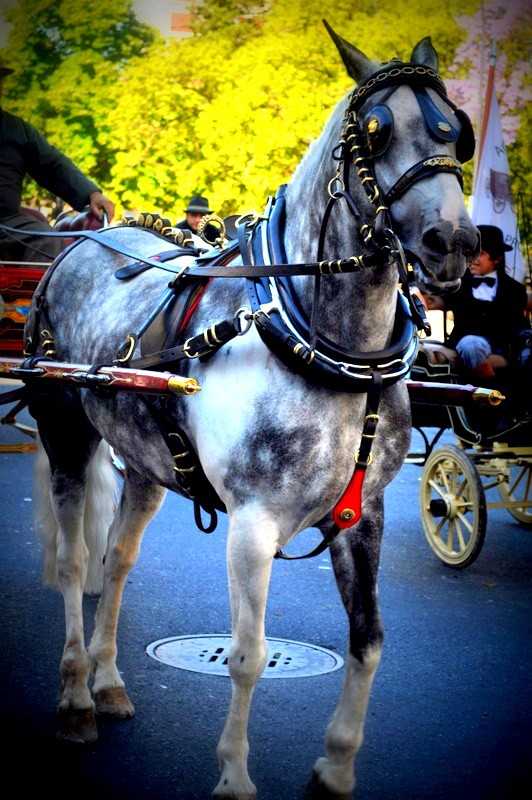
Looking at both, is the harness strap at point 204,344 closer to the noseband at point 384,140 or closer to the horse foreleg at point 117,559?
the noseband at point 384,140

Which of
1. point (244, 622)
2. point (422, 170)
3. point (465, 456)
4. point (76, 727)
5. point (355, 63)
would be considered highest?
point (355, 63)

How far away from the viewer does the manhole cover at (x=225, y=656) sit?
5.20m

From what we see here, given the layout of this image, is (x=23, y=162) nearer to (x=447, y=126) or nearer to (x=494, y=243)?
(x=494, y=243)

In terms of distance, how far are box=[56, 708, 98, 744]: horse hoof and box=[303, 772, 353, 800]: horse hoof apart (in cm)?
95

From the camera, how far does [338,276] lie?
352cm

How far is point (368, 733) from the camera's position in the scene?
14.9 feet

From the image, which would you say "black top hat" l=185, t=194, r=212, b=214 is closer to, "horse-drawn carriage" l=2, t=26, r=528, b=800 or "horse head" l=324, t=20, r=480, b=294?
"horse-drawn carriage" l=2, t=26, r=528, b=800

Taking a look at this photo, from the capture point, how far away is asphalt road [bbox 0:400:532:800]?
406 cm

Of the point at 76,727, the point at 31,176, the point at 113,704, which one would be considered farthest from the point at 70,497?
the point at 31,176

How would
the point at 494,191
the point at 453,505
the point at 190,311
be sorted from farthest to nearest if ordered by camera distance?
1. the point at 494,191
2. the point at 453,505
3. the point at 190,311

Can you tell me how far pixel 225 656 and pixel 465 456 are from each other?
2.55 meters

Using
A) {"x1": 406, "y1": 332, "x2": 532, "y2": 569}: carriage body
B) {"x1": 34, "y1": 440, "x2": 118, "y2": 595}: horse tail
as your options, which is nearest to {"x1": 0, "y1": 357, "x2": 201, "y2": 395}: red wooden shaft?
{"x1": 34, "y1": 440, "x2": 118, "y2": 595}: horse tail

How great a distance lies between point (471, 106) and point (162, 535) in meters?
19.5

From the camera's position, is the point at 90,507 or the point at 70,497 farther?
the point at 90,507
